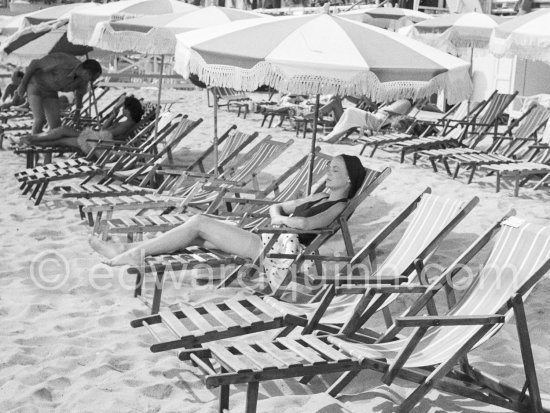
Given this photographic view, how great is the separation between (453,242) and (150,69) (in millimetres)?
18379

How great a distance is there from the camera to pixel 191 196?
19.8 feet

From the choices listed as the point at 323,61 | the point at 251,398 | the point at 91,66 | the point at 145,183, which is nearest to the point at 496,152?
the point at 145,183

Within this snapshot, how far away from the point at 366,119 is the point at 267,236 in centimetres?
716

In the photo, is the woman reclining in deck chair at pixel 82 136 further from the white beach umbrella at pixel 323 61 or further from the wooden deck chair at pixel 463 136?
the white beach umbrella at pixel 323 61

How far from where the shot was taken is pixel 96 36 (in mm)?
7043

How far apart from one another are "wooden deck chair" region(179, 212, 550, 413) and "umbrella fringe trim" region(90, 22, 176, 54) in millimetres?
3952

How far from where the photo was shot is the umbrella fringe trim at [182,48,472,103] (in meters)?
4.17

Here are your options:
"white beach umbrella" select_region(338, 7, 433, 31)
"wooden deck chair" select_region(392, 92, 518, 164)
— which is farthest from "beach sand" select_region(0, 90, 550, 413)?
"white beach umbrella" select_region(338, 7, 433, 31)

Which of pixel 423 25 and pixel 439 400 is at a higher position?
pixel 423 25

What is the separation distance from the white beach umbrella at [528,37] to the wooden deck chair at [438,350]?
9.42ft

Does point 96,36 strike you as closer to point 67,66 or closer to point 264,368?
point 67,66

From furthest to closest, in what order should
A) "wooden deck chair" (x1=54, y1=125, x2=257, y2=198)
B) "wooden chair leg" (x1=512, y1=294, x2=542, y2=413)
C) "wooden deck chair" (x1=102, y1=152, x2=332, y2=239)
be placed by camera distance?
"wooden deck chair" (x1=54, y1=125, x2=257, y2=198) → "wooden deck chair" (x1=102, y1=152, x2=332, y2=239) → "wooden chair leg" (x1=512, y1=294, x2=542, y2=413)

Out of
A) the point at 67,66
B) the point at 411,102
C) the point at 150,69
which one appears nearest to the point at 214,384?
the point at 67,66

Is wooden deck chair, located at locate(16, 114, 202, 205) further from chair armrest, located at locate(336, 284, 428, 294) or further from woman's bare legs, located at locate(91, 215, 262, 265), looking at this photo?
chair armrest, located at locate(336, 284, 428, 294)
